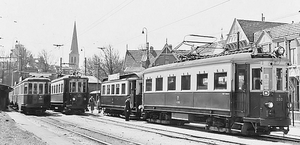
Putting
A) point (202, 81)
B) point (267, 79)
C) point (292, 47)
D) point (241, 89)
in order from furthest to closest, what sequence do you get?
point (292, 47), point (202, 81), point (241, 89), point (267, 79)

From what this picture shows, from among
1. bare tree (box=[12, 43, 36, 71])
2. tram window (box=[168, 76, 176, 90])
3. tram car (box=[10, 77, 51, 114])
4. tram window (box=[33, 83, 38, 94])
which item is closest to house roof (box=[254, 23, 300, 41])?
tram window (box=[168, 76, 176, 90])

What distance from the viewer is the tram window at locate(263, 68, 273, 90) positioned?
1393cm

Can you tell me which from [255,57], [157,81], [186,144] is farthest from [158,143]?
[157,81]

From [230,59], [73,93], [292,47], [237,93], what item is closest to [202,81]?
[230,59]

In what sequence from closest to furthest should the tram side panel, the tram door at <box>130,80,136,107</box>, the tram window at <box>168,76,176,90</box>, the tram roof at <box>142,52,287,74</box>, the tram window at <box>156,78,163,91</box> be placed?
the tram roof at <box>142,52,287,74</box>
the tram side panel
the tram window at <box>168,76,176,90</box>
the tram window at <box>156,78,163,91</box>
the tram door at <box>130,80,136,107</box>

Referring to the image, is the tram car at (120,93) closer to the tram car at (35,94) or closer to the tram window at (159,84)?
the tram window at (159,84)

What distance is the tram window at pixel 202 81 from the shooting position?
52.9 feet

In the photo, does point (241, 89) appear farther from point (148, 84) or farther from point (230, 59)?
point (148, 84)

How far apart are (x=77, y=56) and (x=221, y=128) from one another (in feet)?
358

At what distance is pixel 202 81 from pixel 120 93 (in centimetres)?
1071

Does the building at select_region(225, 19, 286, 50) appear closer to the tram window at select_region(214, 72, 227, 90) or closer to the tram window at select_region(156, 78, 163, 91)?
the tram window at select_region(156, 78, 163, 91)

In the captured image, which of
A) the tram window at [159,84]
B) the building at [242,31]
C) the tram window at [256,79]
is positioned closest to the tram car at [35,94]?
the tram window at [159,84]

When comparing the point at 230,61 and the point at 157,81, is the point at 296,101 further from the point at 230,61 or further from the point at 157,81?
the point at 230,61

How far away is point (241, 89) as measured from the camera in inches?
567
